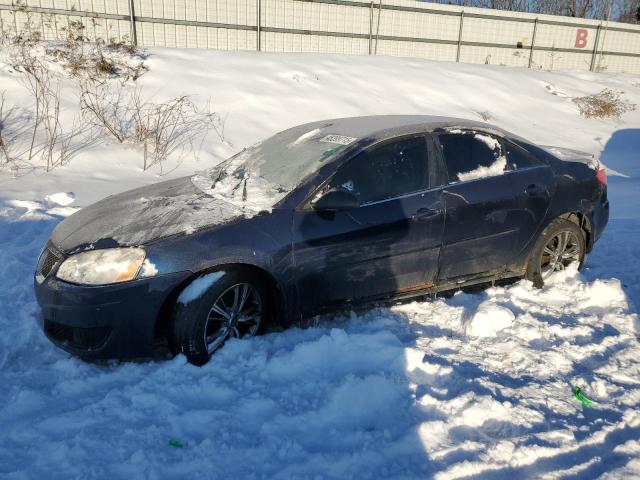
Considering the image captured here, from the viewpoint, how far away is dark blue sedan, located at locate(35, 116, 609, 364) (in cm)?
317

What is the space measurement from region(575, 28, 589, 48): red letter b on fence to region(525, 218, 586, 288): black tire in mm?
18805

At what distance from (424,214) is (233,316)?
1.52 meters

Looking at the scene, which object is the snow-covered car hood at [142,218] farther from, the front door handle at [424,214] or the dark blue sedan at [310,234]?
the front door handle at [424,214]

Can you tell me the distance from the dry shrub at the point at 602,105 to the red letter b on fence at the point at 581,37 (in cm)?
364

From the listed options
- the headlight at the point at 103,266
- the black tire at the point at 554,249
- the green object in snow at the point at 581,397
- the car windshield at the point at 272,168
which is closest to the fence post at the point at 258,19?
the car windshield at the point at 272,168

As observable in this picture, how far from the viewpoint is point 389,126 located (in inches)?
162

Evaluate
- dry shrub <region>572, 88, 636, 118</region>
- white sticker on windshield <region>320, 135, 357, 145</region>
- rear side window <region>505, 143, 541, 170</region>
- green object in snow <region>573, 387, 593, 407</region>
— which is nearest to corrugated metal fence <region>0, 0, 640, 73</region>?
dry shrub <region>572, 88, 636, 118</region>

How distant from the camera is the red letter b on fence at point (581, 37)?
20281mm

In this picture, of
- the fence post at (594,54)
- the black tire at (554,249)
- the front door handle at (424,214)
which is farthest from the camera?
the fence post at (594,54)

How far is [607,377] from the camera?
10.9 feet

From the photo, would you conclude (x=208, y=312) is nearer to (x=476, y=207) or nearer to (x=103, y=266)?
(x=103, y=266)

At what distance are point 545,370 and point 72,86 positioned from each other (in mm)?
9823

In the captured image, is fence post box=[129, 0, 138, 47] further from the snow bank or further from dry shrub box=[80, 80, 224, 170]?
the snow bank

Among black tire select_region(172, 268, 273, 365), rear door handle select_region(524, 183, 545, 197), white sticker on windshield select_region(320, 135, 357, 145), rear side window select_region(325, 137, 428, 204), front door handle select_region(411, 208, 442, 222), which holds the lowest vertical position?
black tire select_region(172, 268, 273, 365)
